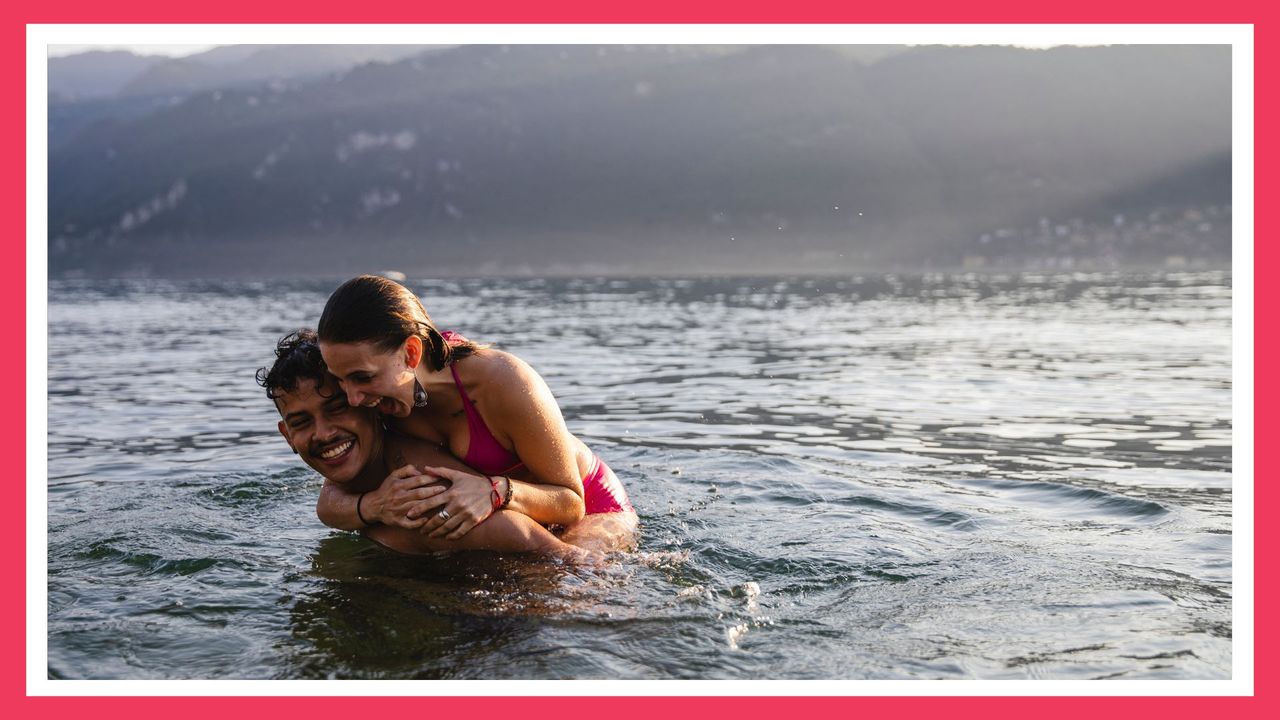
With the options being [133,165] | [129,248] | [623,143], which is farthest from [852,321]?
[133,165]

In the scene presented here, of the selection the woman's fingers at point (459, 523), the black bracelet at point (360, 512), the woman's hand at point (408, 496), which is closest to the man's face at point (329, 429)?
the black bracelet at point (360, 512)

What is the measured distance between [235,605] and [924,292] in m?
47.6

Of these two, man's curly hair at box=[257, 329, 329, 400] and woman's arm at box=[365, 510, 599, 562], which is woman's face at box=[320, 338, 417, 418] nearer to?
man's curly hair at box=[257, 329, 329, 400]

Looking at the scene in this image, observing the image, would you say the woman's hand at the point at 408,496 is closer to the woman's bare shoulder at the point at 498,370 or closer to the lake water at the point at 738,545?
the lake water at the point at 738,545

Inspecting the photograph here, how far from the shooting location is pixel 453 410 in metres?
6.38

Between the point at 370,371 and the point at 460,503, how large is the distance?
95 cm

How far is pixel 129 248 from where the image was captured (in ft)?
454

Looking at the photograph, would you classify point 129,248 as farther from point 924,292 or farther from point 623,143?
point 924,292

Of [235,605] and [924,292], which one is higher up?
[924,292]

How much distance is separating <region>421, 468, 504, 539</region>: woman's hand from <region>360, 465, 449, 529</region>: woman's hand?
36 mm

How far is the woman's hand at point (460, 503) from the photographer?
241 inches

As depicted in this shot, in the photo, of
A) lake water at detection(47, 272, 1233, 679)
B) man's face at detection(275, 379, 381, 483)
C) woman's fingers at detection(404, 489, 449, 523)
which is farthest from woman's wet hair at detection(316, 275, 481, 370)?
lake water at detection(47, 272, 1233, 679)

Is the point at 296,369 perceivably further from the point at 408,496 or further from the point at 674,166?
the point at 674,166

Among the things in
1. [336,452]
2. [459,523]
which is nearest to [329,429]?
A: [336,452]
